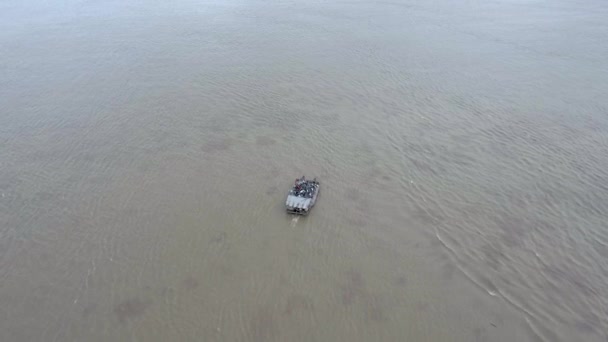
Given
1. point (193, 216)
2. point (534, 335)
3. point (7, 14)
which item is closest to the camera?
point (534, 335)

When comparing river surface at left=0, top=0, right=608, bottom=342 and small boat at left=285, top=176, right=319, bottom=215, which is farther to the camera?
small boat at left=285, top=176, right=319, bottom=215

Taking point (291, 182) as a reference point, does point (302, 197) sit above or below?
above

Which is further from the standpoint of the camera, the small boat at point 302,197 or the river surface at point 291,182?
the small boat at point 302,197

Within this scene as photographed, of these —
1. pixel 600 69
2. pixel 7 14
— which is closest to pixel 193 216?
pixel 600 69

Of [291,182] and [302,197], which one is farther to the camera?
[291,182]

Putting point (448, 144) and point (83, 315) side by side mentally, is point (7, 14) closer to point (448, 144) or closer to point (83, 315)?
point (83, 315)
